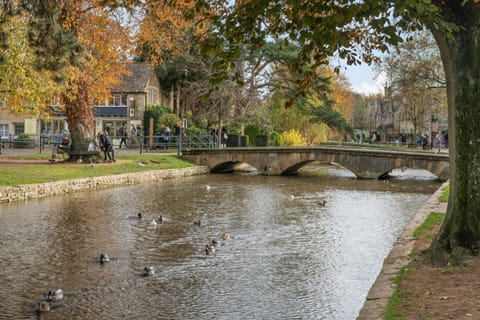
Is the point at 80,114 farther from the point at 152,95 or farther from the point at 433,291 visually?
the point at 152,95

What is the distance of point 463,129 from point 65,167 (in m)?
20.5

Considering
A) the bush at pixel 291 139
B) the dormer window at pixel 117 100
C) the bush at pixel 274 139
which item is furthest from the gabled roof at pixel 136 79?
the bush at pixel 291 139

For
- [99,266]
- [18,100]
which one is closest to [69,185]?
[18,100]

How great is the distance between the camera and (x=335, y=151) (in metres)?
35.2

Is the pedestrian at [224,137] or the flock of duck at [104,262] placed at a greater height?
the pedestrian at [224,137]

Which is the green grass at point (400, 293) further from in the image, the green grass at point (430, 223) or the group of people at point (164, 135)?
the group of people at point (164, 135)

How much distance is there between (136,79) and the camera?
5750 cm

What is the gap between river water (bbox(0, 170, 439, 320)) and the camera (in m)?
8.54

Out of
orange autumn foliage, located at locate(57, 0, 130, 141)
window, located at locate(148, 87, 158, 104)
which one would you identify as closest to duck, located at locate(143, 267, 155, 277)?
orange autumn foliage, located at locate(57, 0, 130, 141)

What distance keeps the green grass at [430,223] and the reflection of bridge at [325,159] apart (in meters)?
19.5

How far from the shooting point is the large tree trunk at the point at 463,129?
26.7 feet

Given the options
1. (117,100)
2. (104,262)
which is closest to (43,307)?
(104,262)

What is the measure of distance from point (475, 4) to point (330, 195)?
650 inches

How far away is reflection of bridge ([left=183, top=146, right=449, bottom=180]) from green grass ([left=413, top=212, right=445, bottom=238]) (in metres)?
19.5
